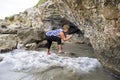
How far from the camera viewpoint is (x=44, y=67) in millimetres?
13406

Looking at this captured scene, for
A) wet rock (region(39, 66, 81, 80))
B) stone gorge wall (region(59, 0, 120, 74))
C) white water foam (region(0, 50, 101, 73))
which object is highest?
stone gorge wall (region(59, 0, 120, 74))

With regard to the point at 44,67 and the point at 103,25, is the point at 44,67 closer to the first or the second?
the point at 44,67

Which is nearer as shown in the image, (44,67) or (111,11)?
(111,11)

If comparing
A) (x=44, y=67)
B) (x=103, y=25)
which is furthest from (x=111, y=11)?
(x=44, y=67)

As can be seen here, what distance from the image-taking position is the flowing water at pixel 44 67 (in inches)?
468

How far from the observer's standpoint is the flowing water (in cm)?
1190

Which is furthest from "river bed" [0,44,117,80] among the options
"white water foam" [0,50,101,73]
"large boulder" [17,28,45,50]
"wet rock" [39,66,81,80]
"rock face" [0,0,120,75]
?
"large boulder" [17,28,45,50]

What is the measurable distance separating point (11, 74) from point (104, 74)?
4.84 metres

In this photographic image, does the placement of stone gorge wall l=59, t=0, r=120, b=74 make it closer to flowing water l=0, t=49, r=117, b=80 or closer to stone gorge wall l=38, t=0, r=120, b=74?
stone gorge wall l=38, t=0, r=120, b=74

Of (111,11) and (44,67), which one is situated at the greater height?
(111,11)

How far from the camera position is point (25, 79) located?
11.4m

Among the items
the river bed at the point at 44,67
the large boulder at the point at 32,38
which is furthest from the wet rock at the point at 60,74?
the large boulder at the point at 32,38

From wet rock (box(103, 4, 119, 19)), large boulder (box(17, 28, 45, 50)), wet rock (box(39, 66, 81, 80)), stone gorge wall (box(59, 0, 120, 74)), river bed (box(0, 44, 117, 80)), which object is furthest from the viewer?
large boulder (box(17, 28, 45, 50))

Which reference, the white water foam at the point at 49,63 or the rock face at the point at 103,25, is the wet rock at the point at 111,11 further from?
the white water foam at the point at 49,63
